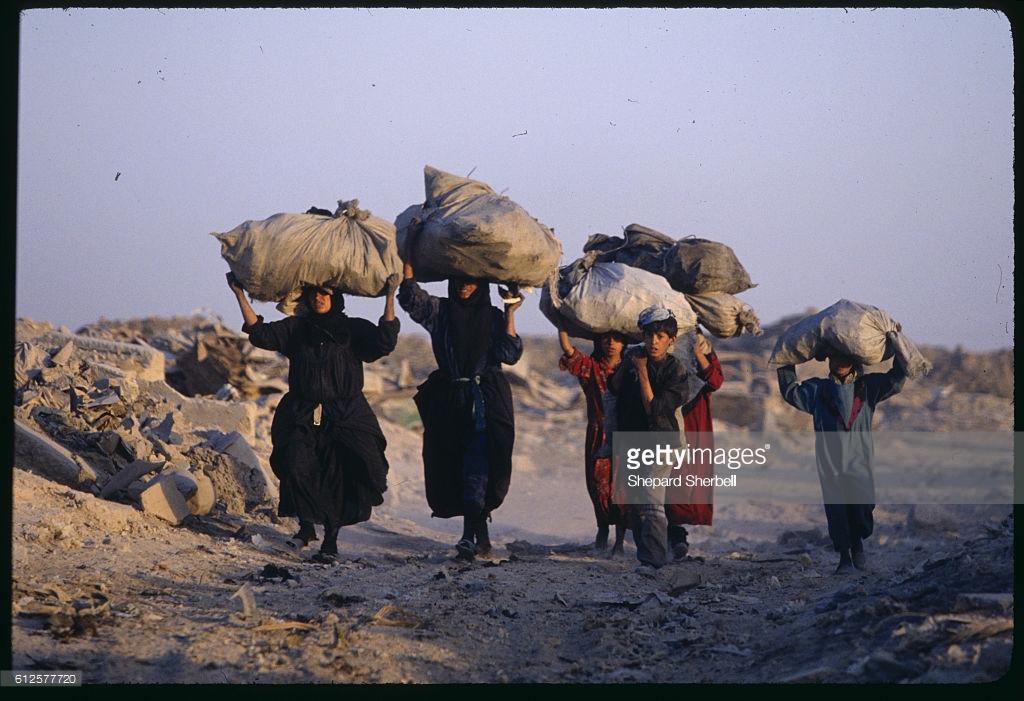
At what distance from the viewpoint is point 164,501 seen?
7.46m

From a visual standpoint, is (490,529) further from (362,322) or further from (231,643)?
(231,643)

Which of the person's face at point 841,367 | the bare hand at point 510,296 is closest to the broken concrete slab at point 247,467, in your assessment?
the bare hand at point 510,296

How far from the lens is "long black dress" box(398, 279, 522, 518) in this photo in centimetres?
727

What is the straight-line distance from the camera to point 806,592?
21.1 feet

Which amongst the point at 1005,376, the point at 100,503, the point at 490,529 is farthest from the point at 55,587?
the point at 1005,376

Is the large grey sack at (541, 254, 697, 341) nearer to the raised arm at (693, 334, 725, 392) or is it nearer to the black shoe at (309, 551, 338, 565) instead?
the raised arm at (693, 334, 725, 392)

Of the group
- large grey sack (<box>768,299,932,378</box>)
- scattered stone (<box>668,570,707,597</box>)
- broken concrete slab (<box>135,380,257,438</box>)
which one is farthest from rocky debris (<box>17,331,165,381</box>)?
large grey sack (<box>768,299,932,378</box>)

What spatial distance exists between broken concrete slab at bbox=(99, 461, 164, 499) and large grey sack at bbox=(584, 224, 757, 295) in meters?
3.10

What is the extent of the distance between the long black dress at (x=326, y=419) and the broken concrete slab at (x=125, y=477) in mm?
966

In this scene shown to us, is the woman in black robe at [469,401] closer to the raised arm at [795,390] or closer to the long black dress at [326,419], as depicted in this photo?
the long black dress at [326,419]

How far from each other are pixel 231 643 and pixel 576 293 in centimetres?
318

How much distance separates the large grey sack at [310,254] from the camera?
6781 millimetres

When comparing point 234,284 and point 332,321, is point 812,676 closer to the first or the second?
point 332,321

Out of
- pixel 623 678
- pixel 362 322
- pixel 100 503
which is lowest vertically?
pixel 623 678
